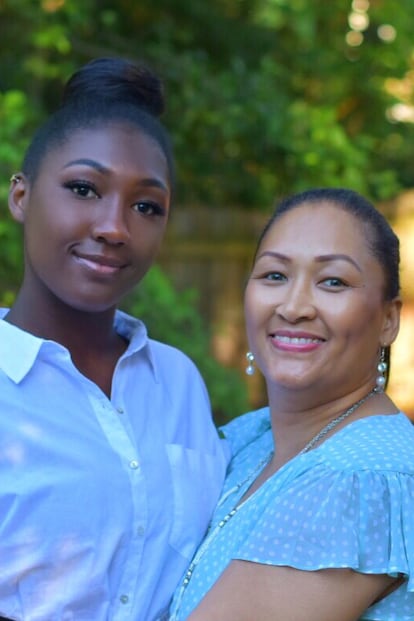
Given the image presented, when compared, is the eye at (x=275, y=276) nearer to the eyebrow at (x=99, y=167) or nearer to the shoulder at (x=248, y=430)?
the eyebrow at (x=99, y=167)

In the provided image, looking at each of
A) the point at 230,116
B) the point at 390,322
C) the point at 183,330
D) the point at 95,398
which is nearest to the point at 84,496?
the point at 95,398

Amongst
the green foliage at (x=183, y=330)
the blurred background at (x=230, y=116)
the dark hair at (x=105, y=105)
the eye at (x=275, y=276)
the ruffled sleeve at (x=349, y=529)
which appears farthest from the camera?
the blurred background at (x=230, y=116)

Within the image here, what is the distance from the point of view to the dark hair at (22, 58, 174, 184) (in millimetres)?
2666

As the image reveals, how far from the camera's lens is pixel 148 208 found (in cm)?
265

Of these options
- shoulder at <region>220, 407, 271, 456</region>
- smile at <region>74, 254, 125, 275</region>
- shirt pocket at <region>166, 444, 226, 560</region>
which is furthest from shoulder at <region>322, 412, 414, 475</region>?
smile at <region>74, 254, 125, 275</region>

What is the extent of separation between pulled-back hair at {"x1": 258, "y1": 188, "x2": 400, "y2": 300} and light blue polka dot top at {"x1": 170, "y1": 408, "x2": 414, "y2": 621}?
34cm

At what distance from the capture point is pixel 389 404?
260cm

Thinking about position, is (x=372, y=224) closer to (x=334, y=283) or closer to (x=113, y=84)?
(x=334, y=283)

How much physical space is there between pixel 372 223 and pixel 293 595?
89cm

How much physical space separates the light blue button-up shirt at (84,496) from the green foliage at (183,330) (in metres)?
2.29

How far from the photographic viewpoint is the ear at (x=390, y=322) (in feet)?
8.40

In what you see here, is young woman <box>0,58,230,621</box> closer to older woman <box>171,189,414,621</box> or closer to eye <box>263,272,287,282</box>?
older woman <box>171,189,414,621</box>

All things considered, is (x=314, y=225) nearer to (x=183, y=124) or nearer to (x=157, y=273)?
(x=157, y=273)

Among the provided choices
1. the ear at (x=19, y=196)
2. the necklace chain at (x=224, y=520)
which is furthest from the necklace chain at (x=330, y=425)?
the ear at (x=19, y=196)
